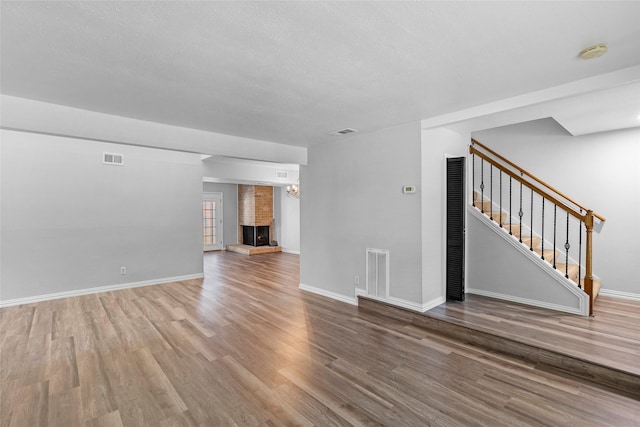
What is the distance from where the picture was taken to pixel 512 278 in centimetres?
415

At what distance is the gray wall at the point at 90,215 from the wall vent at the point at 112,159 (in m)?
0.07

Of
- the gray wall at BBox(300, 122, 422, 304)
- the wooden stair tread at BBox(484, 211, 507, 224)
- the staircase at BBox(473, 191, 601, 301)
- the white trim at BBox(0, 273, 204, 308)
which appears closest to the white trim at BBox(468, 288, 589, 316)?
the staircase at BBox(473, 191, 601, 301)

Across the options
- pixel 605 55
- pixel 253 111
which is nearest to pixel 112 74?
pixel 253 111

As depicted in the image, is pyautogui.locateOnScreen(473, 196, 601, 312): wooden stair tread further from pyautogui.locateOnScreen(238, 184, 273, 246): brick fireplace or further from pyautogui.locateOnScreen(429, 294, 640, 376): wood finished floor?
pyautogui.locateOnScreen(238, 184, 273, 246): brick fireplace

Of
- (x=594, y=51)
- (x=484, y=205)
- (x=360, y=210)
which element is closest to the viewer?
(x=594, y=51)

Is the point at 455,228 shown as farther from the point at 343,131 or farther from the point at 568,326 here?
the point at 343,131

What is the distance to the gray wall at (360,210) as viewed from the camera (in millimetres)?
3963

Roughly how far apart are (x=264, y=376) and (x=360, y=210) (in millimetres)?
2594

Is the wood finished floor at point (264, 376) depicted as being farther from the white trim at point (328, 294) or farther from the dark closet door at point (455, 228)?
the dark closet door at point (455, 228)

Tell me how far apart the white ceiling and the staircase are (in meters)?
2.03

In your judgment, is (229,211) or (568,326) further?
(229,211)

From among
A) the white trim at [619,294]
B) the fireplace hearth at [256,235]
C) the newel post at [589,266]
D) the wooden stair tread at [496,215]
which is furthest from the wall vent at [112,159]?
the white trim at [619,294]

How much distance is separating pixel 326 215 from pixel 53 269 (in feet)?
14.3

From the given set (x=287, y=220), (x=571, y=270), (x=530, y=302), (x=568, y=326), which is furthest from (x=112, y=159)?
(x=571, y=270)
